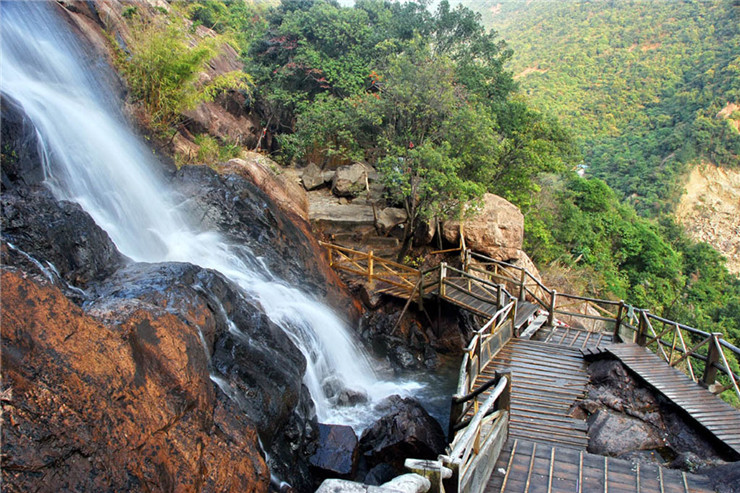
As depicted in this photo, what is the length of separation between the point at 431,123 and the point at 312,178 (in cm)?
548

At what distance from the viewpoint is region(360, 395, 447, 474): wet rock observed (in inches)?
305

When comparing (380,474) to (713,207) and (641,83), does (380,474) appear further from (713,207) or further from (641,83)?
(641,83)

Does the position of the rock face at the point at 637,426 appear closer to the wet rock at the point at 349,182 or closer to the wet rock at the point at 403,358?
the wet rock at the point at 403,358

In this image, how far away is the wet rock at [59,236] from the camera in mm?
6574

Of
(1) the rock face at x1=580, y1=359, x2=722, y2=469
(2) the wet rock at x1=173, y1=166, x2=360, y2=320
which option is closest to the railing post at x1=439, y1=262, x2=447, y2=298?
(2) the wet rock at x1=173, y1=166, x2=360, y2=320

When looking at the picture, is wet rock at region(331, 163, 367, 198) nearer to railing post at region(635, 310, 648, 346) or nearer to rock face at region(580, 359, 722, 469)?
railing post at region(635, 310, 648, 346)

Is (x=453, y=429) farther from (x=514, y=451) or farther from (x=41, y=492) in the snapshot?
(x=41, y=492)

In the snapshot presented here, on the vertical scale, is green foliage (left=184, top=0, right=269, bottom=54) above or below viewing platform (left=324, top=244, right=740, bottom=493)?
above

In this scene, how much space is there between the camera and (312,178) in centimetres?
1877

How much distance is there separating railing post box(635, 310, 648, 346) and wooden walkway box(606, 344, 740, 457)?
486 mm

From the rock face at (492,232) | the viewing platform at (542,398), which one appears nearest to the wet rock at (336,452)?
the viewing platform at (542,398)

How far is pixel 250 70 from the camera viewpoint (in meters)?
21.3

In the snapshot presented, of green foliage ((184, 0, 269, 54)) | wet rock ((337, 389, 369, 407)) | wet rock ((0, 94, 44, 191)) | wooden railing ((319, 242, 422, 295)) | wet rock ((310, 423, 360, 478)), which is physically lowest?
wet rock ((337, 389, 369, 407))

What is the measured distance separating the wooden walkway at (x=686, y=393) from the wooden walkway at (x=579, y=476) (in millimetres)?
2258
